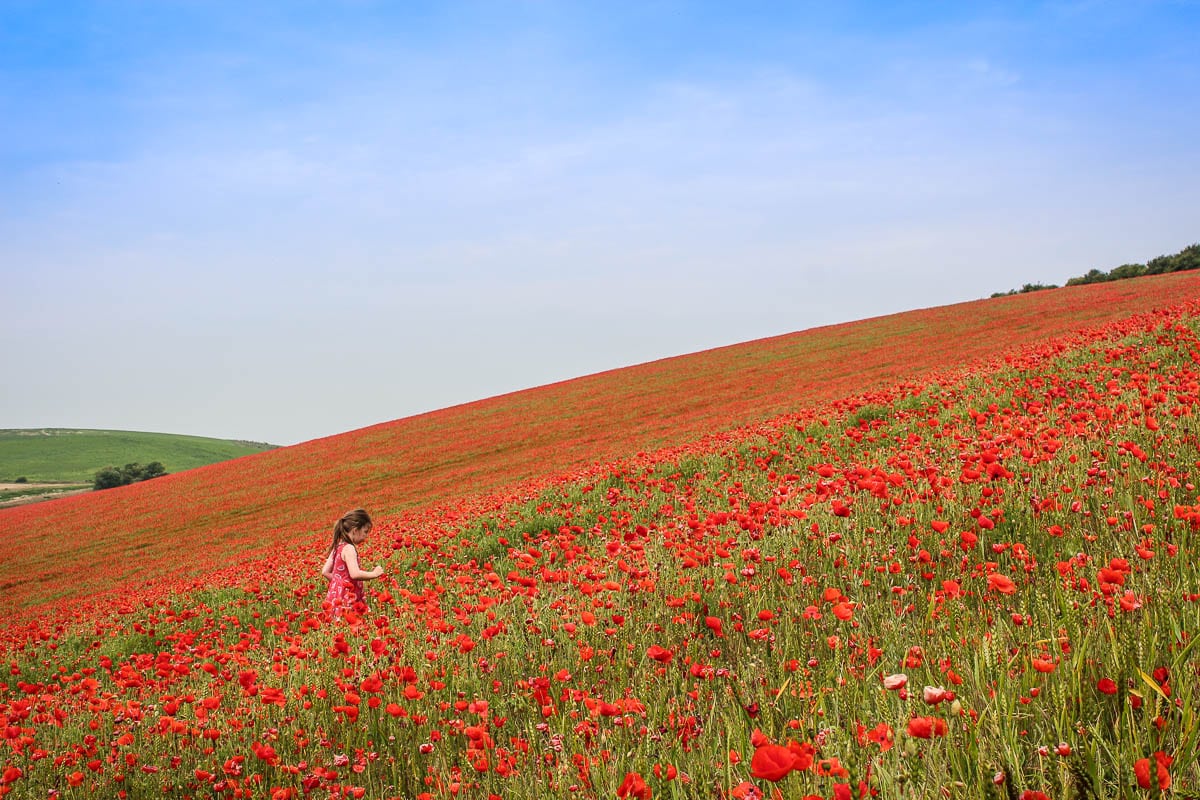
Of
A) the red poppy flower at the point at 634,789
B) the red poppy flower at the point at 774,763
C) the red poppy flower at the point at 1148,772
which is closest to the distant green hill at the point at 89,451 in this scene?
the red poppy flower at the point at 634,789

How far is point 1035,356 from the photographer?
13438 millimetres

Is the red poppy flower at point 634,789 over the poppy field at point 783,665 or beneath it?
over

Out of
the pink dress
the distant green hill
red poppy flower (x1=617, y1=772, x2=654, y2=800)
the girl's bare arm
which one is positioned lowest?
the pink dress

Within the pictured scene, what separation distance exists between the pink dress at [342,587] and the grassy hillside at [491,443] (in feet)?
30.0

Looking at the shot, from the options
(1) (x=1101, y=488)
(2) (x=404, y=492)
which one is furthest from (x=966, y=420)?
(2) (x=404, y=492)

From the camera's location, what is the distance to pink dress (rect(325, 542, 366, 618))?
8.35 meters

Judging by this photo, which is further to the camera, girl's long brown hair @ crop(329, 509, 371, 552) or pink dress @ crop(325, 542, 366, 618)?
girl's long brown hair @ crop(329, 509, 371, 552)

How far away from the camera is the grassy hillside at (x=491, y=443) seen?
2181cm

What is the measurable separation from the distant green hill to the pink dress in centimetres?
8828

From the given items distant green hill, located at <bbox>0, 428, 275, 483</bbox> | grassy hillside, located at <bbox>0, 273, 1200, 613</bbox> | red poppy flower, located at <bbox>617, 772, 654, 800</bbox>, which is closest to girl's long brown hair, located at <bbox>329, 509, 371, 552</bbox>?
red poppy flower, located at <bbox>617, 772, 654, 800</bbox>

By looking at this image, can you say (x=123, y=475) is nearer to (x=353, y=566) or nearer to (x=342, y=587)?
(x=342, y=587)

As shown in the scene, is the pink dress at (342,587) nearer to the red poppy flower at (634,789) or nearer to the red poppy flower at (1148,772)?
the red poppy flower at (634,789)

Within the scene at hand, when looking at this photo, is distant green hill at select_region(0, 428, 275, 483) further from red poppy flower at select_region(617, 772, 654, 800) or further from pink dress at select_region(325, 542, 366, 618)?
red poppy flower at select_region(617, 772, 654, 800)

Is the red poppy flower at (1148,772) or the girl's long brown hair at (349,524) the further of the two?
the girl's long brown hair at (349,524)
